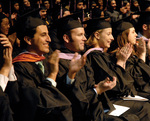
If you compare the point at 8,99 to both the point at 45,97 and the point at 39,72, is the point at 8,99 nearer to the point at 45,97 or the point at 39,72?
the point at 45,97

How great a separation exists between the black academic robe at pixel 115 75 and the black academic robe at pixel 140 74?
434mm

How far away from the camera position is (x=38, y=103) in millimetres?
2459

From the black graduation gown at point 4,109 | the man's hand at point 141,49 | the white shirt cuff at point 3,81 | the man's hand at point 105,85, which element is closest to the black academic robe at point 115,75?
the man's hand at point 105,85

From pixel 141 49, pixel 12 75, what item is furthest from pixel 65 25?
pixel 141 49

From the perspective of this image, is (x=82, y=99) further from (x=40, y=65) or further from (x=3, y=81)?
(x=3, y=81)

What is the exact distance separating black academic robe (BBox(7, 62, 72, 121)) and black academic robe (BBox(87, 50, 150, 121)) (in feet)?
4.56

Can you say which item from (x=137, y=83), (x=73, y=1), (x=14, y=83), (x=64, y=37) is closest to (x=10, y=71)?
(x=14, y=83)

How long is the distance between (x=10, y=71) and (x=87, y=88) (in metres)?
1.23

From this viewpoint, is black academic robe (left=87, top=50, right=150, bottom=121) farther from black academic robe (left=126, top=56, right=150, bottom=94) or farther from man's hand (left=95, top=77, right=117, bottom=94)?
man's hand (left=95, top=77, right=117, bottom=94)

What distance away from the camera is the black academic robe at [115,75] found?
3.69 meters

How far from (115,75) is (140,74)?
0.75 meters

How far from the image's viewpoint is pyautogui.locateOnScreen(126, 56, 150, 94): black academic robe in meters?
4.49

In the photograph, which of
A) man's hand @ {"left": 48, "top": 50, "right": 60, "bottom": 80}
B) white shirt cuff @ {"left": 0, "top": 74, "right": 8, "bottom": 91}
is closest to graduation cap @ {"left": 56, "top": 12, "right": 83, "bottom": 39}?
man's hand @ {"left": 48, "top": 50, "right": 60, "bottom": 80}

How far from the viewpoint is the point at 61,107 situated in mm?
2486
